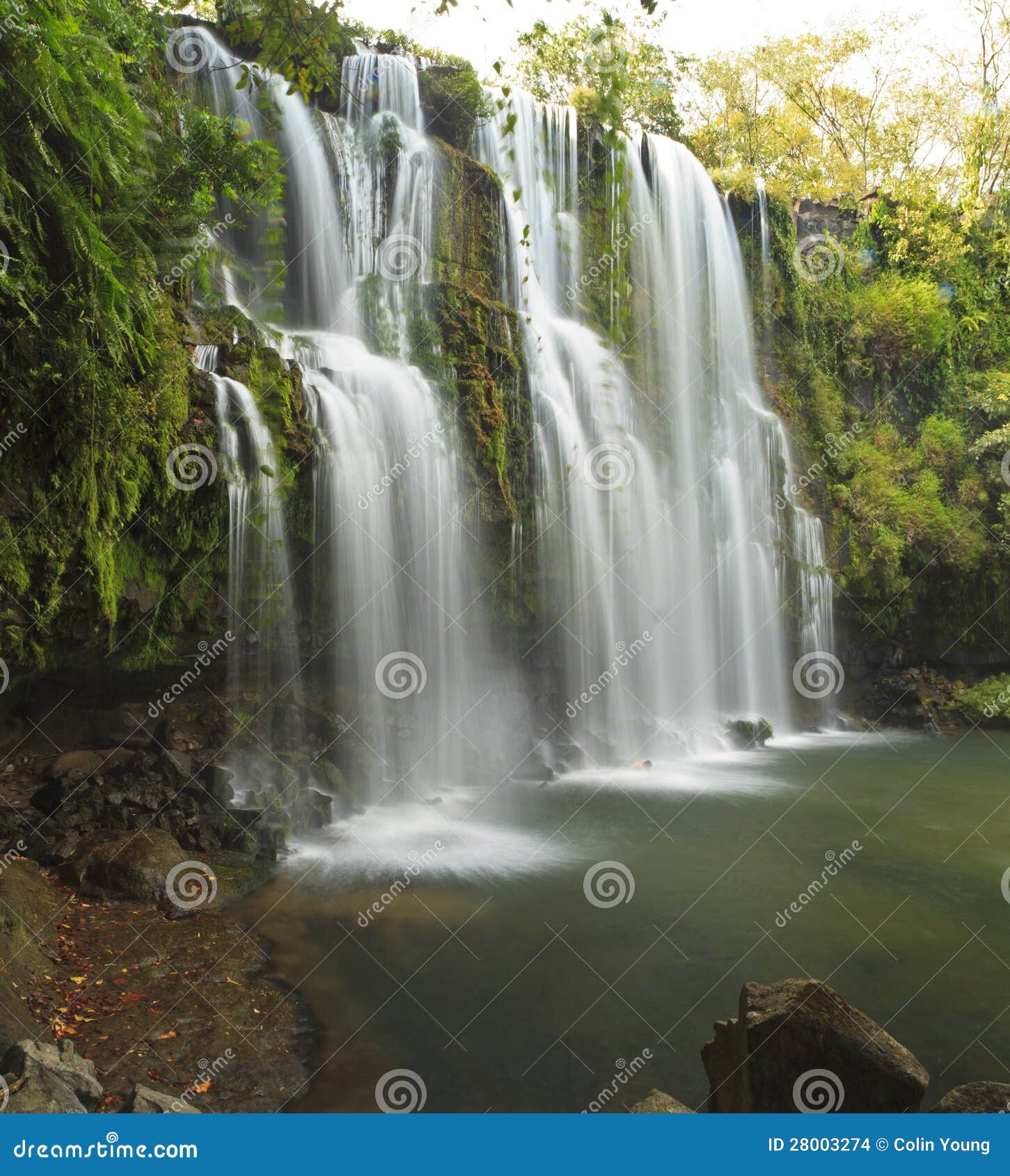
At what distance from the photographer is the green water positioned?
210 inches

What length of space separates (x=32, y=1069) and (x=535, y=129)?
57.9ft

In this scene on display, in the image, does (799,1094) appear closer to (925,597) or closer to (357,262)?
(357,262)

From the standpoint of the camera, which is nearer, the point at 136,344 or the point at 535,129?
the point at 136,344

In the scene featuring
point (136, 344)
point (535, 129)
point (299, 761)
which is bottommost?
point (299, 761)

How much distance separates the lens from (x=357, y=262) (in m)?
14.3

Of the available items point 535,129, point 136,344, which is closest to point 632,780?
point 136,344

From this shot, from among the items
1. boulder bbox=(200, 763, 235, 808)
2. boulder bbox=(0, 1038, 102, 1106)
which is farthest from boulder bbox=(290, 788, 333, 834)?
boulder bbox=(0, 1038, 102, 1106)

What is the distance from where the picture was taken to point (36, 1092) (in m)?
3.94

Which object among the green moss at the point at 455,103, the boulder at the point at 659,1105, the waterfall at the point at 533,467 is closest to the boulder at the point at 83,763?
the waterfall at the point at 533,467

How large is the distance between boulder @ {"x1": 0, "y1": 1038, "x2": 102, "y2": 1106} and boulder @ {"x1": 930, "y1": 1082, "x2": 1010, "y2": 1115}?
4143 millimetres

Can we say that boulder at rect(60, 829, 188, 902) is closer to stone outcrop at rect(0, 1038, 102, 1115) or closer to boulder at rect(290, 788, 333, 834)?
boulder at rect(290, 788, 333, 834)

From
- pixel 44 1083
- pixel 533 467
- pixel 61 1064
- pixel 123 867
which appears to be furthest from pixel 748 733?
pixel 44 1083

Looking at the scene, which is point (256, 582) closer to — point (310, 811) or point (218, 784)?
point (218, 784)

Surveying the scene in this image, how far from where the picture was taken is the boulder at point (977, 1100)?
12.8ft
